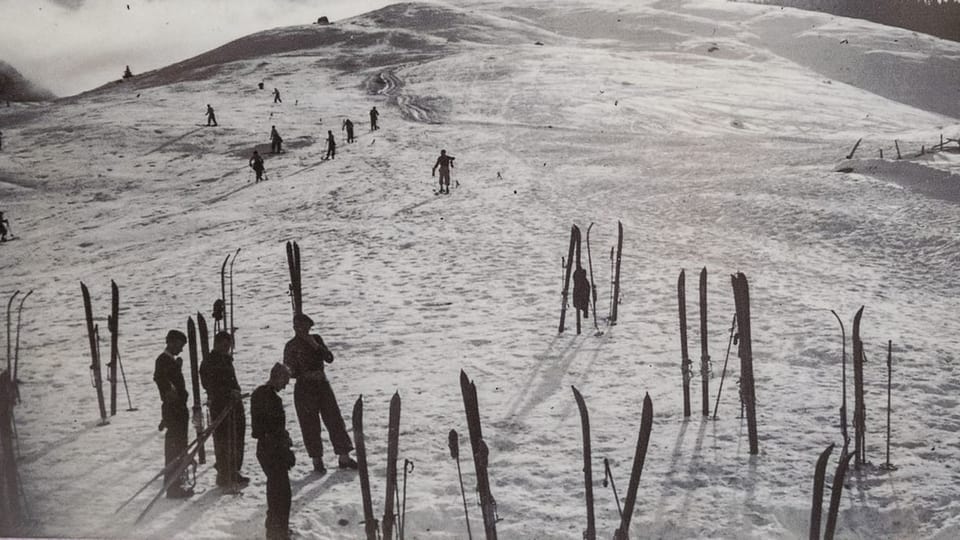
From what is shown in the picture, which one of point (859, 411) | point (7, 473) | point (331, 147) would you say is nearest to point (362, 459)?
point (7, 473)

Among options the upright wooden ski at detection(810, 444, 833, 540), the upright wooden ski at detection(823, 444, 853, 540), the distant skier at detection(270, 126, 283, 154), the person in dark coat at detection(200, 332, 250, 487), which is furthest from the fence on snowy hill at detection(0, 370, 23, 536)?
the distant skier at detection(270, 126, 283, 154)

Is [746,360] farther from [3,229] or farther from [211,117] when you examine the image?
[211,117]

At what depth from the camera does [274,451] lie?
5.43 metres

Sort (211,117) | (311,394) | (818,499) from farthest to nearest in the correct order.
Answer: (211,117) < (311,394) < (818,499)

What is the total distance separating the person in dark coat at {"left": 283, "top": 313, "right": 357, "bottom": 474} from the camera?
6797 mm

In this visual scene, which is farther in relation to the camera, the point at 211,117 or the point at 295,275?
the point at 211,117

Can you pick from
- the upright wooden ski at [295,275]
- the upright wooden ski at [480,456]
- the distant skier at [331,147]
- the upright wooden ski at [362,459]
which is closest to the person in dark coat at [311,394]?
the upright wooden ski at [362,459]

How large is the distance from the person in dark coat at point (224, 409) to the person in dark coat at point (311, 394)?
1.88ft

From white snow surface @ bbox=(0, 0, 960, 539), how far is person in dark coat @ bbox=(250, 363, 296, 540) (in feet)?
1.20

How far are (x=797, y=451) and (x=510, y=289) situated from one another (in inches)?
269

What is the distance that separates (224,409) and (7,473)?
1.65 meters

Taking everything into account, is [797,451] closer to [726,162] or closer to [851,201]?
[851,201]

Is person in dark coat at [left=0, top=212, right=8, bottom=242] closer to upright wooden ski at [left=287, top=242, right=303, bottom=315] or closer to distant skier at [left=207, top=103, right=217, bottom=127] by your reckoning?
upright wooden ski at [left=287, top=242, right=303, bottom=315]

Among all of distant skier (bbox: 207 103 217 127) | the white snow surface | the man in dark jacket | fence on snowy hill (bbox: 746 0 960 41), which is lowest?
the white snow surface
